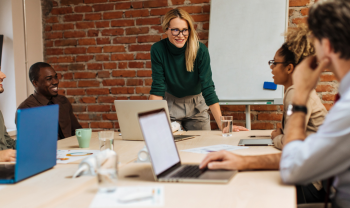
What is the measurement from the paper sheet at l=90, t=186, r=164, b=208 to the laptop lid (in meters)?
0.31

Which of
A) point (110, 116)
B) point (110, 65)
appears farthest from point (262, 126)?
point (110, 65)

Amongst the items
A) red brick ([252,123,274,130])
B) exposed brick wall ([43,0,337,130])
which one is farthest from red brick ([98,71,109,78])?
red brick ([252,123,274,130])

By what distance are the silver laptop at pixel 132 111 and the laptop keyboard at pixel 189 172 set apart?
25.1 inches

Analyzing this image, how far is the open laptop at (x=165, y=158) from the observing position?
97cm

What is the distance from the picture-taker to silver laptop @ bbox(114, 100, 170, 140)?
1.74m

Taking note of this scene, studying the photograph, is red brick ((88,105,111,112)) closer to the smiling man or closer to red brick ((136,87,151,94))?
red brick ((136,87,151,94))

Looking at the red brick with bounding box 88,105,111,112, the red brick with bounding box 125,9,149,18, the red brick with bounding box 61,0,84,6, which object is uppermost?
the red brick with bounding box 61,0,84,6

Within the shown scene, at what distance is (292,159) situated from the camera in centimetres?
90

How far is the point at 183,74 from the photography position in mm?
2527

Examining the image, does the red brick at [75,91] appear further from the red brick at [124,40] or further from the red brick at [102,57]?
the red brick at [124,40]

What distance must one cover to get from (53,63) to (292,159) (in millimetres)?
Answer: 3375

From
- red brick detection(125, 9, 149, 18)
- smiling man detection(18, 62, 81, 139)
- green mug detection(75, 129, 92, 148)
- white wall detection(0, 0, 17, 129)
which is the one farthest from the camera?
red brick detection(125, 9, 149, 18)

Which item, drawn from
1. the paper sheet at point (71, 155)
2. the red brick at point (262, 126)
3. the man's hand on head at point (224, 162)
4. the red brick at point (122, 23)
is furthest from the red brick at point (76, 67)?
the man's hand on head at point (224, 162)

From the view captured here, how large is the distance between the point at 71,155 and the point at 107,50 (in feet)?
7.51
